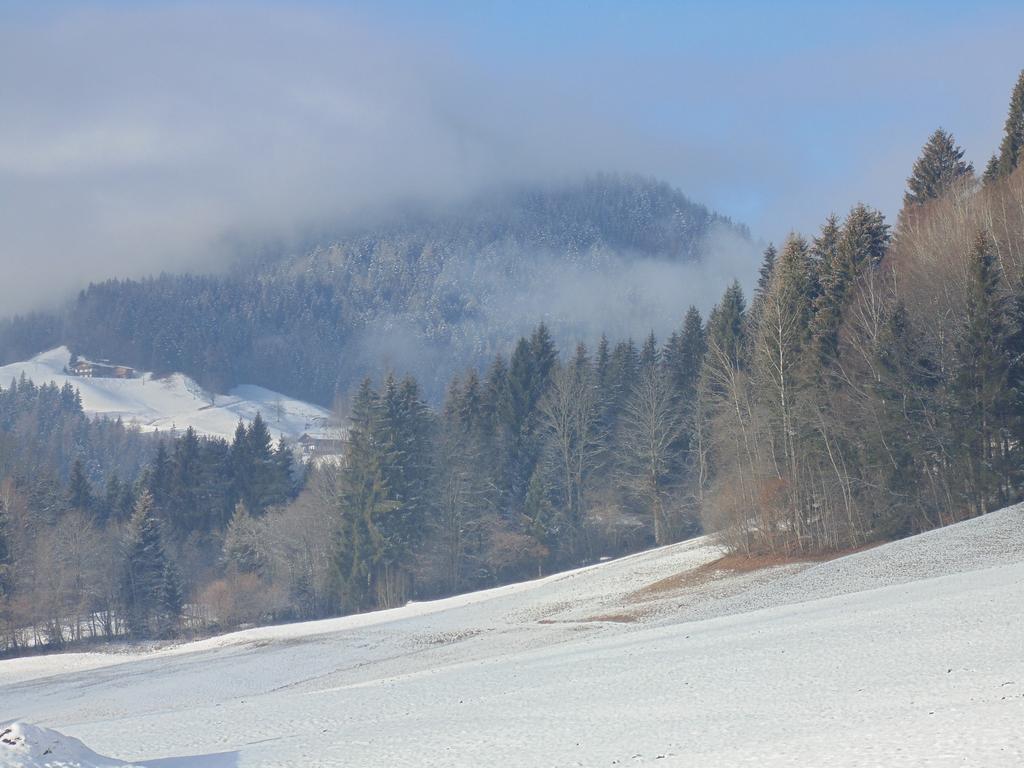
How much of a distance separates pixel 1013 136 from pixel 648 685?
56832 millimetres

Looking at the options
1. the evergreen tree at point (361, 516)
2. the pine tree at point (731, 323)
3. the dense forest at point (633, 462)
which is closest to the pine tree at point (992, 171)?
the dense forest at point (633, 462)

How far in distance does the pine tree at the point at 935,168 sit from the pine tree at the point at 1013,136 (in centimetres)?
384

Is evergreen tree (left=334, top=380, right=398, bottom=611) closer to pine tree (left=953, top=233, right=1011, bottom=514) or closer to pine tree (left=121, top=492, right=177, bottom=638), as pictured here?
pine tree (left=121, top=492, right=177, bottom=638)

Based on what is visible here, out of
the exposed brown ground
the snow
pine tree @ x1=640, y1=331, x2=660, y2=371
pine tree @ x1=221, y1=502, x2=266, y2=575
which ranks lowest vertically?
the exposed brown ground

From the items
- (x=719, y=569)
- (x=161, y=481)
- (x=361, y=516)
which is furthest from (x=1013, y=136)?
(x=161, y=481)

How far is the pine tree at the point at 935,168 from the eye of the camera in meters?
68.0

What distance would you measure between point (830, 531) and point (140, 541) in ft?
159

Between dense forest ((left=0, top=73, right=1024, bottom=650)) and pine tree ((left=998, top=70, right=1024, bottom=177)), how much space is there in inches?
8.2

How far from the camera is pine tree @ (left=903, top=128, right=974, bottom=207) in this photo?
6800 cm

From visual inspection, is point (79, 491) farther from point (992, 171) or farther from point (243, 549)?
point (992, 171)

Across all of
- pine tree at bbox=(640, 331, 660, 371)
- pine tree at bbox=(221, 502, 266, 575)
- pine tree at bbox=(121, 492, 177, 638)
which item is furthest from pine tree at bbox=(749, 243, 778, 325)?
pine tree at bbox=(121, 492, 177, 638)

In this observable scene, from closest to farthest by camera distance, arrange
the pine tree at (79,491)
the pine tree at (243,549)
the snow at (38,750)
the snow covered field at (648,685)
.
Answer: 1. the snow at (38,750)
2. the snow covered field at (648,685)
3. the pine tree at (243,549)
4. the pine tree at (79,491)

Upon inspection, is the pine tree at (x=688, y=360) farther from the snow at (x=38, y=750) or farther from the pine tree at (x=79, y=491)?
the snow at (x=38, y=750)

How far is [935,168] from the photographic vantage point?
6888 cm
